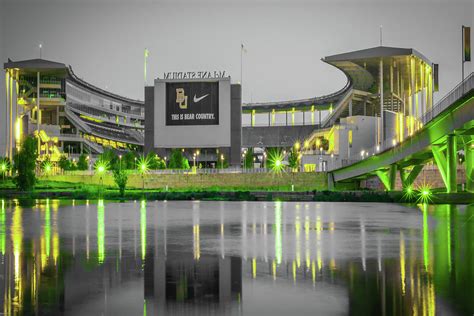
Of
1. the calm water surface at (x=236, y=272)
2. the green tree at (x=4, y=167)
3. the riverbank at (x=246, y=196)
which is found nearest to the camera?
the calm water surface at (x=236, y=272)

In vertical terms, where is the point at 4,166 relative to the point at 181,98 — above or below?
below

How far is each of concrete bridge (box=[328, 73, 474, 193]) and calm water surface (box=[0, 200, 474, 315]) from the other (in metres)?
16.0

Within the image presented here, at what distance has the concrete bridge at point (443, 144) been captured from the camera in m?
37.1

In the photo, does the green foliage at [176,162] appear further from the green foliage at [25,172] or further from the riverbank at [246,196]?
the riverbank at [246,196]

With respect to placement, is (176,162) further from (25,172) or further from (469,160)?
(469,160)

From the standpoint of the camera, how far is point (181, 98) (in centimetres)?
13212

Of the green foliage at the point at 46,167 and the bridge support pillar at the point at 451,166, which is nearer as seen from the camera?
the bridge support pillar at the point at 451,166

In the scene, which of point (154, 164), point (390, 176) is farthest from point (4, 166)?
point (390, 176)

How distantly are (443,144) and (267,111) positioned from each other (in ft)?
408

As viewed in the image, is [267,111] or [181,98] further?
[267,111]

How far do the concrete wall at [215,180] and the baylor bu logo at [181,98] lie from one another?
1657 inches

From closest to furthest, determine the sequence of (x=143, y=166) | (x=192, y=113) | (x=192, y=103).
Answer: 1. (x=143, y=166)
2. (x=192, y=103)
3. (x=192, y=113)

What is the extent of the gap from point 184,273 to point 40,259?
430 centimetres

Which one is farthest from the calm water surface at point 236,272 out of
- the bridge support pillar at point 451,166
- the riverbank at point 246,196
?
the riverbank at point 246,196
